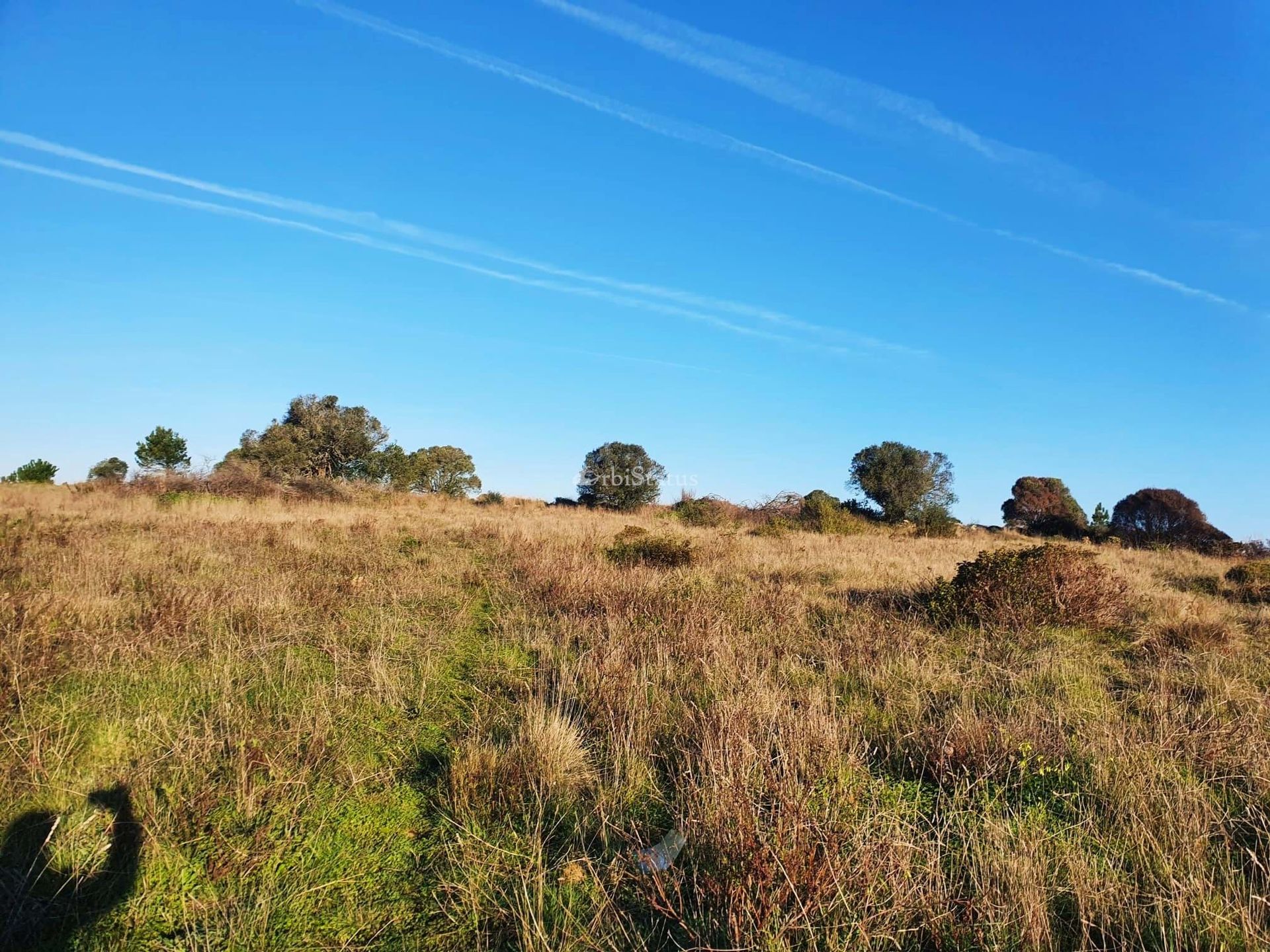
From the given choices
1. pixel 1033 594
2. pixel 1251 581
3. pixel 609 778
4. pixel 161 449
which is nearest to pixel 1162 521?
pixel 1251 581

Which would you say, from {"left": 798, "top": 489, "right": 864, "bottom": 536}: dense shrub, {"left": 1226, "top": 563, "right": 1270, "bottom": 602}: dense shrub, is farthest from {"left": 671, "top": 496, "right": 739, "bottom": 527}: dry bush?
{"left": 1226, "top": 563, "right": 1270, "bottom": 602}: dense shrub

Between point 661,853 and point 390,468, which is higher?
point 390,468

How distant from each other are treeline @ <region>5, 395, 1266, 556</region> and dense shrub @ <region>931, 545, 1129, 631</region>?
12.9 meters

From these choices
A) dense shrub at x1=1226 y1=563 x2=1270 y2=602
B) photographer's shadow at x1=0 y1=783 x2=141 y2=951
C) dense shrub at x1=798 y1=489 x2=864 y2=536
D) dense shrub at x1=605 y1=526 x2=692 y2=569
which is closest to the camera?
photographer's shadow at x1=0 y1=783 x2=141 y2=951

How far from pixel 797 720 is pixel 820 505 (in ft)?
77.4

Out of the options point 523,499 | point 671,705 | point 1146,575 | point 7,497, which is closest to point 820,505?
point 1146,575

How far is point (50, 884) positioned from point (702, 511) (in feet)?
81.0

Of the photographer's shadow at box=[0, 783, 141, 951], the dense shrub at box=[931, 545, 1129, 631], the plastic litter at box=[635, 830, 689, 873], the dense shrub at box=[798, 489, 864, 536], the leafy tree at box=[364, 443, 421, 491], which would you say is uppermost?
the leafy tree at box=[364, 443, 421, 491]

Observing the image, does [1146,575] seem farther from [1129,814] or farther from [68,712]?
[68,712]

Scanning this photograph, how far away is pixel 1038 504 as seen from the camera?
41.1 m

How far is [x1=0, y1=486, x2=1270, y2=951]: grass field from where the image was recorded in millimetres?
2645

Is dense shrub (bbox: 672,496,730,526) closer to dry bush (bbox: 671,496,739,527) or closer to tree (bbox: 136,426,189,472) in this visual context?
dry bush (bbox: 671,496,739,527)

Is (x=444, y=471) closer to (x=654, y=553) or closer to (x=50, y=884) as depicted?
(x=654, y=553)

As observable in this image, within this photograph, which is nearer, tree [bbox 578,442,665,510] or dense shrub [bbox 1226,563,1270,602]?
dense shrub [bbox 1226,563,1270,602]
